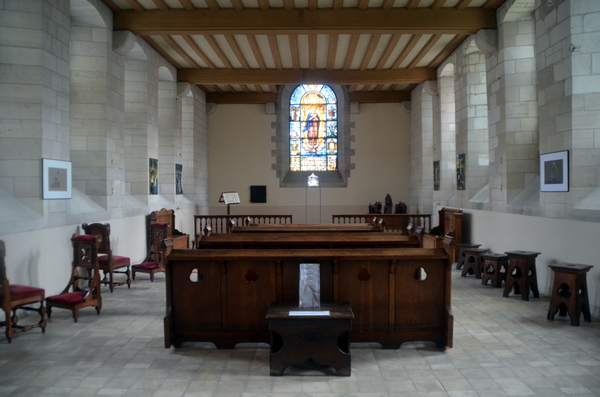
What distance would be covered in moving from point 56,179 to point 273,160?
8.42 m

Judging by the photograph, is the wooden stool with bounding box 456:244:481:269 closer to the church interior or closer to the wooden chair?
the church interior

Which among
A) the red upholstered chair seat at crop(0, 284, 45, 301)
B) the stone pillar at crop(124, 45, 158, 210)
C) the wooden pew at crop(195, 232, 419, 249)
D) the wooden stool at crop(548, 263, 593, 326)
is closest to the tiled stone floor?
the wooden stool at crop(548, 263, 593, 326)

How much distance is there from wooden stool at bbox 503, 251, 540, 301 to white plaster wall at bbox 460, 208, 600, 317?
0.24m

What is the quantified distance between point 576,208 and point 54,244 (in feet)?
20.6

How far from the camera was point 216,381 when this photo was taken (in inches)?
118

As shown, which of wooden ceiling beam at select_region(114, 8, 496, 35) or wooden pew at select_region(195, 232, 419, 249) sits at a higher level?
wooden ceiling beam at select_region(114, 8, 496, 35)

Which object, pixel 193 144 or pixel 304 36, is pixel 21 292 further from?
pixel 193 144

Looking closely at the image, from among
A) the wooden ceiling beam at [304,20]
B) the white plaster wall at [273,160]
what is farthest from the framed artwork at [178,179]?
the wooden ceiling beam at [304,20]

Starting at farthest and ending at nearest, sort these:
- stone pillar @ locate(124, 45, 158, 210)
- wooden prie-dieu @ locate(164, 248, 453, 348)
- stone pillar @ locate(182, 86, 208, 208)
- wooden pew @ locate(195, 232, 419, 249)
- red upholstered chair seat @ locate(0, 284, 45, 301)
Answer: stone pillar @ locate(182, 86, 208, 208)
stone pillar @ locate(124, 45, 158, 210)
wooden pew @ locate(195, 232, 419, 249)
red upholstered chair seat @ locate(0, 284, 45, 301)
wooden prie-dieu @ locate(164, 248, 453, 348)

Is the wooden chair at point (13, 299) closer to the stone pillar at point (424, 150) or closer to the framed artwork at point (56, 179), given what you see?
the framed artwork at point (56, 179)

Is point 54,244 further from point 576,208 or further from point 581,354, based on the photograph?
point 576,208

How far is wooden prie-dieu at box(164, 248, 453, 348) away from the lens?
3576mm

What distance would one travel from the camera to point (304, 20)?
24.2ft

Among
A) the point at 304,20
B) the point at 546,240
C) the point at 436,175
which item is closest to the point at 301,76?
the point at 304,20
